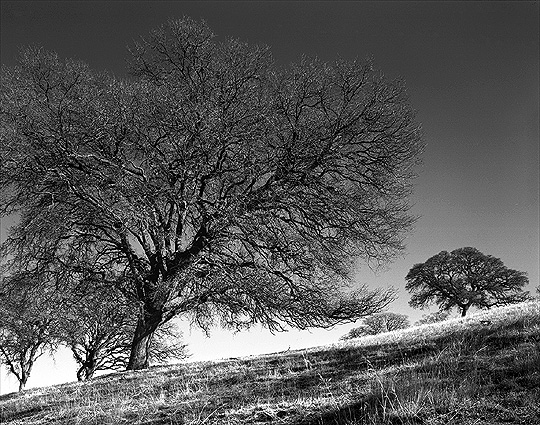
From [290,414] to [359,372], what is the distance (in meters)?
1.89

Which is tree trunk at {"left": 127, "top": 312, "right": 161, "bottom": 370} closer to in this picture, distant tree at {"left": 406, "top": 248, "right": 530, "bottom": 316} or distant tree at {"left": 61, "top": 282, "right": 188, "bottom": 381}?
distant tree at {"left": 61, "top": 282, "right": 188, "bottom": 381}

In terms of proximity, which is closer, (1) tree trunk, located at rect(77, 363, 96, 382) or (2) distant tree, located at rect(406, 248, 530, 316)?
(1) tree trunk, located at rect(77, 363, 96, 382)

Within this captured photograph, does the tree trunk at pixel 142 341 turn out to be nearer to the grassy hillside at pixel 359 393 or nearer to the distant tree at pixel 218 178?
the distant tree at pixel 218 178

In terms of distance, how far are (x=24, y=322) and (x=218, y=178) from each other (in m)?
13.3

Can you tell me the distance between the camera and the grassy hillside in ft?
12.6

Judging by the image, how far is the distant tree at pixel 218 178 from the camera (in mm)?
10398

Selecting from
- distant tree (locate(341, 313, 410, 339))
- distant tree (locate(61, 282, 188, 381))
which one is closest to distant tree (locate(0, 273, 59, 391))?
distant tree (locate(61, 282, 188, 381))

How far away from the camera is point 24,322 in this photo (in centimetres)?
1958

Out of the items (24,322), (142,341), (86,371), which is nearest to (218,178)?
(142,341)

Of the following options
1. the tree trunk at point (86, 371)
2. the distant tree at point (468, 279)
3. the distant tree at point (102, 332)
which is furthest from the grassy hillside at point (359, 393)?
the distant tree at point (468, 279)

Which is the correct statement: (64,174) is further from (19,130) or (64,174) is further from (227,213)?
(227,213)

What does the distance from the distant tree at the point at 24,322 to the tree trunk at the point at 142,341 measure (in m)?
2.21

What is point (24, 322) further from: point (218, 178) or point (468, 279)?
point (468, 279)

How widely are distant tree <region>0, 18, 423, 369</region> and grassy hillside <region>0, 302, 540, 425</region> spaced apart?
328 cm
